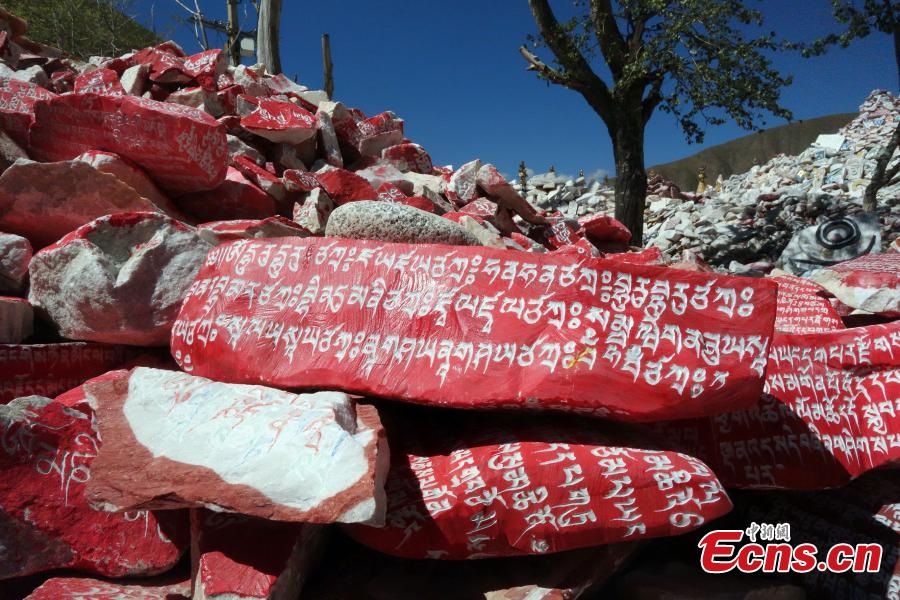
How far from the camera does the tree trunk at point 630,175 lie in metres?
8.22

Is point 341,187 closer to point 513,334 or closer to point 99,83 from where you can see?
point 99,83

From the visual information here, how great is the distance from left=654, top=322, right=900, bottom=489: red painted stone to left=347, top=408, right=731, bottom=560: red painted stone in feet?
1.28

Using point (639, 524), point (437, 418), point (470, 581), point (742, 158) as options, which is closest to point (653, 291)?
point (639, 524)

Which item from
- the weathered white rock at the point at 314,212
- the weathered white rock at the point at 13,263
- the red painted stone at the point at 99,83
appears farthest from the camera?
the red painted stone at the point at 99,83

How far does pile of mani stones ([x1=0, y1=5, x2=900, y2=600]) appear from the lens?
5.01ft

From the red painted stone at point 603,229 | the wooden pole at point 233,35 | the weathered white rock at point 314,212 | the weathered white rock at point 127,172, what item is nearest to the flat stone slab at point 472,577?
the weathered white rock at point 127,172

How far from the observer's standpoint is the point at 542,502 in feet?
5.04

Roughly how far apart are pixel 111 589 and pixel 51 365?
3.24ft

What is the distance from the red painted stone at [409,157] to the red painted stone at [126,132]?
3.11 meters

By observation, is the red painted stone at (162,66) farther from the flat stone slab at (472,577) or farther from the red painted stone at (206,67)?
the flat stone slab at (472,577)

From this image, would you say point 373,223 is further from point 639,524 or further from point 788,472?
point 788,472

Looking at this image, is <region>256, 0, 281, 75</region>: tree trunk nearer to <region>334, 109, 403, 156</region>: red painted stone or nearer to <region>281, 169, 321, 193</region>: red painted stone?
<region>334, 109, 403, 156</region>: red painted stone

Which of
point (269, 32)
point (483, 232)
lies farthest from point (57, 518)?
point (269, 32)

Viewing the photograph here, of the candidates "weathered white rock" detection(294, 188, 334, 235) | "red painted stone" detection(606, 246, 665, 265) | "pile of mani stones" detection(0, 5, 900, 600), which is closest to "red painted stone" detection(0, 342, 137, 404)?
"pile of mani stones" detection(0, 5, 900, 600)
